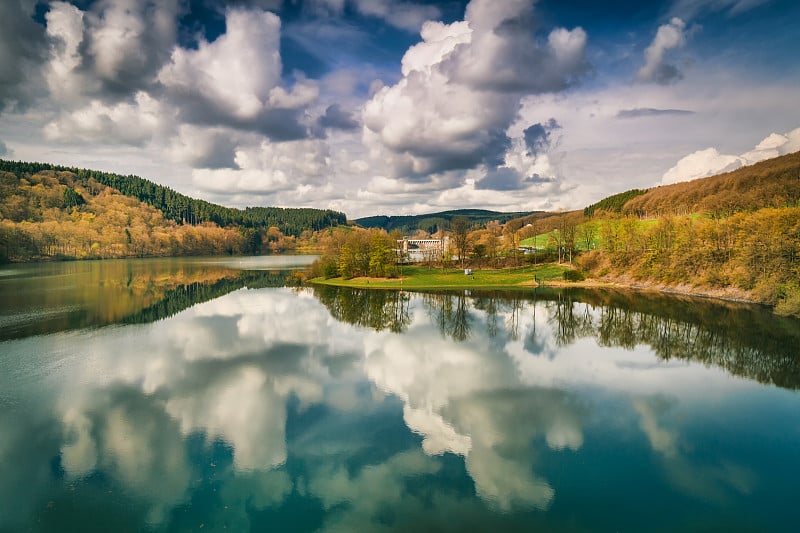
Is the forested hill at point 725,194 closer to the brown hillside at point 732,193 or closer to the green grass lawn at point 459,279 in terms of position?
the brown hillside at point 732,193

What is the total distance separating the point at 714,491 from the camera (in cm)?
1412

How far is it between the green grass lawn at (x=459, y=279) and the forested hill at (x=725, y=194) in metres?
30.1

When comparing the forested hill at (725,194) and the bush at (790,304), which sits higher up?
the forested hill at (725,194)

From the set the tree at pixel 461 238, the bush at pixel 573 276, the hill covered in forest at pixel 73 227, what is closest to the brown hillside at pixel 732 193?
the bush at pixel 573 276

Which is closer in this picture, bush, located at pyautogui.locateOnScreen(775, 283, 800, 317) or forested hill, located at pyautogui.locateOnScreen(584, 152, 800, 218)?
bush, located at pyautogui.locateOnScreen(775, 283, 800, 317)

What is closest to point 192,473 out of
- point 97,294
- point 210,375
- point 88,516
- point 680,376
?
point 88,516

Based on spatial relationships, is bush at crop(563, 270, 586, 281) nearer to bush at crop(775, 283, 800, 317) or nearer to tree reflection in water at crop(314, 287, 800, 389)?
tree reflection in water at crop(314, 287, 800, 389)

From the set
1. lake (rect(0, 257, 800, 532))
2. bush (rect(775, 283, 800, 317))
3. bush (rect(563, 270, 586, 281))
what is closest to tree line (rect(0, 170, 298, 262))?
lake (rect(0, 257, 800, 532))

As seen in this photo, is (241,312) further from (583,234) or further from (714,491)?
(583,234)

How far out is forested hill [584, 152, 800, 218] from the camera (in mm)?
73125

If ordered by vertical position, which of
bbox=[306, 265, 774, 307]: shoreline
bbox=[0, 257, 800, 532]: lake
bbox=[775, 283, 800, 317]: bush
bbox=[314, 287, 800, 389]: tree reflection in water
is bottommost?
bbox=[0, 257, 800, 532]: lake

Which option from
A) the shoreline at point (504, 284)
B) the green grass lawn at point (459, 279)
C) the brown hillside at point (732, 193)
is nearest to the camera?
the shoreline at point (504, 284)

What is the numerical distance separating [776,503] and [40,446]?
25609 millimetres

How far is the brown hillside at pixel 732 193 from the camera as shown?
73.0 meters
